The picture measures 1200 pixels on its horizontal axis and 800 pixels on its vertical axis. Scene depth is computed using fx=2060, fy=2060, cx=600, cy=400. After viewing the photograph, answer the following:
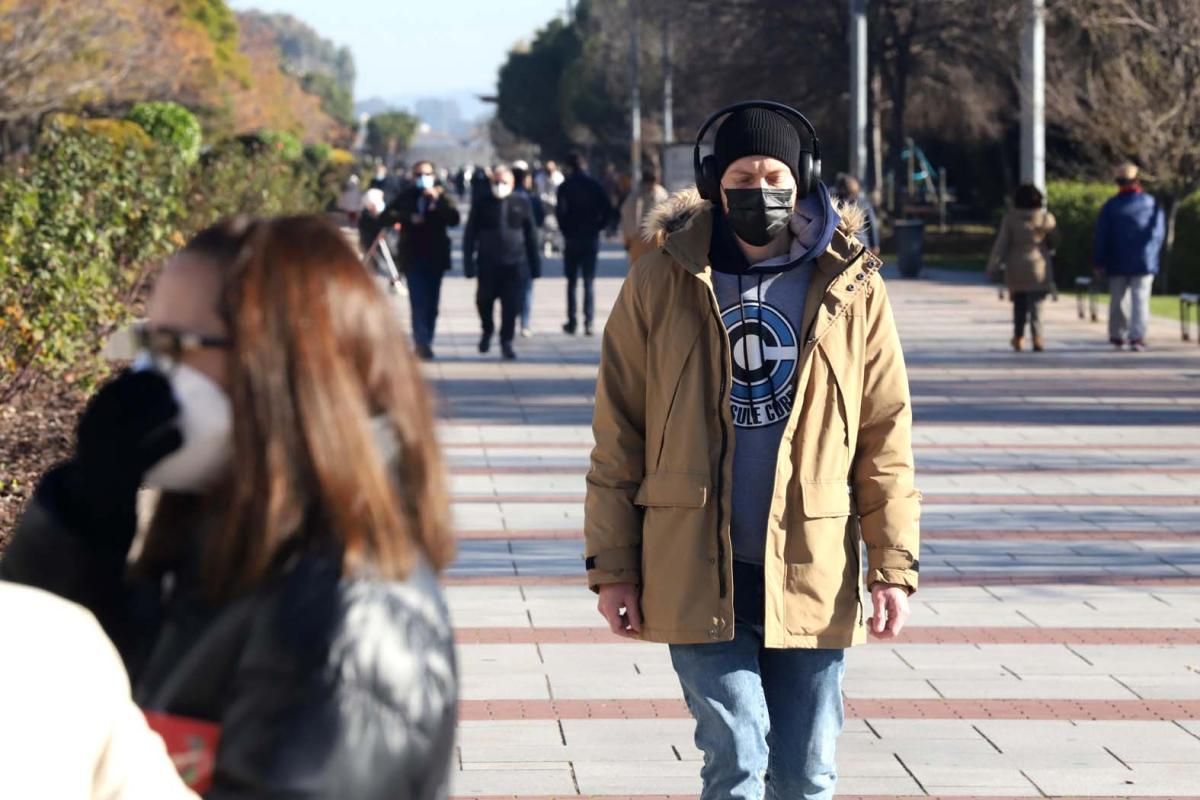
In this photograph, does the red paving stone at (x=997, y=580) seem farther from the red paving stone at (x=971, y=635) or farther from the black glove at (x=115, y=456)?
the black glove at (x=115, y=456)

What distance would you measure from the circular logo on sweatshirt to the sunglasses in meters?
2.07

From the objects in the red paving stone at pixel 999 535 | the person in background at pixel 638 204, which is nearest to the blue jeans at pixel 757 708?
the red paving stone at pixel 999 535

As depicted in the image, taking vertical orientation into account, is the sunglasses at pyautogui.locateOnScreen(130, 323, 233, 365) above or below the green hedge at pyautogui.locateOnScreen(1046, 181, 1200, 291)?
above

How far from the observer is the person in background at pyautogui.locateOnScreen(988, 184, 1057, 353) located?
1805 centimetres

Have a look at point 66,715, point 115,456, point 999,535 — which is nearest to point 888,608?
point 115,456

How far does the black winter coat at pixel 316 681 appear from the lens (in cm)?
179

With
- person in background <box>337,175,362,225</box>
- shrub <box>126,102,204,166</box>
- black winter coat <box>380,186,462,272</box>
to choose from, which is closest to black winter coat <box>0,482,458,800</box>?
black winter coat <box>380,186,462,272</box>

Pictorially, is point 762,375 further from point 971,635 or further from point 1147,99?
point 1147,99

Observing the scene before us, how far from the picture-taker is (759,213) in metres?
3.92

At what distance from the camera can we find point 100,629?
6.10 ft

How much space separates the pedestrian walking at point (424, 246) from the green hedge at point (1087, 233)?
467 inches

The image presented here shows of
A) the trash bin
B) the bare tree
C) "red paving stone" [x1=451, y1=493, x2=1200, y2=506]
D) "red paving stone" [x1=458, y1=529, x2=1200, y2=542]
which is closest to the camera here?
"red paving stone" [x1=458, y1=529, x2=1200, y2=542]

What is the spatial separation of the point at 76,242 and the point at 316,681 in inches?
459

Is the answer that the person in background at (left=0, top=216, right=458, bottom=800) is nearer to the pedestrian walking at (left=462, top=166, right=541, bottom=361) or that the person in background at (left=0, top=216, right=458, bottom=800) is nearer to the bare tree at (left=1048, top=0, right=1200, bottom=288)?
the pedestrian walking at (left=462, top=166, right=541, bottom=361)
